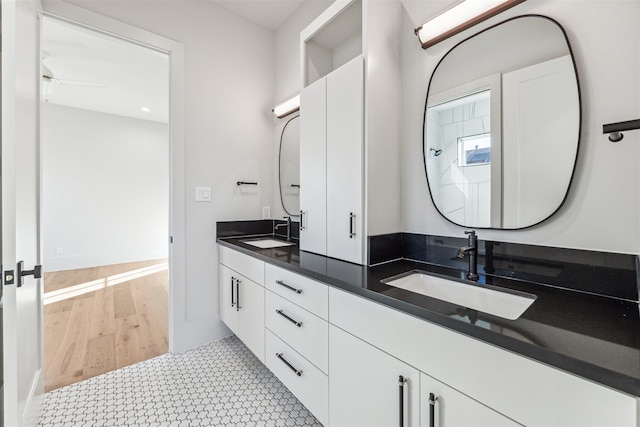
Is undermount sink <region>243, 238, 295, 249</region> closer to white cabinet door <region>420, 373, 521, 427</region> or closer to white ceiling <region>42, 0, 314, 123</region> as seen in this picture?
white cabinet door <region>420, 373, 521, 427</region>

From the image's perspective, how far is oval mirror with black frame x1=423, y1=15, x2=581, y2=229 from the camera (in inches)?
42.0

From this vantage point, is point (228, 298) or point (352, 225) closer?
point (352, 225)

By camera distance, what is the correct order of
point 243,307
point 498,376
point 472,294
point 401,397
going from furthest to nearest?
point 243,307 → point 472,294 → point 401,397 → point 498,376

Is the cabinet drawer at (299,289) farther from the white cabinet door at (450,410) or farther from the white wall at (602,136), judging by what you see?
the white wall at (602,136)

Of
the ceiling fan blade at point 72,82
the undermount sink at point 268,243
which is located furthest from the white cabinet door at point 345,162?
the ceiling fan blade at point 72,82

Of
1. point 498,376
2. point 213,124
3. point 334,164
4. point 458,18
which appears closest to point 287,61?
point 213,124

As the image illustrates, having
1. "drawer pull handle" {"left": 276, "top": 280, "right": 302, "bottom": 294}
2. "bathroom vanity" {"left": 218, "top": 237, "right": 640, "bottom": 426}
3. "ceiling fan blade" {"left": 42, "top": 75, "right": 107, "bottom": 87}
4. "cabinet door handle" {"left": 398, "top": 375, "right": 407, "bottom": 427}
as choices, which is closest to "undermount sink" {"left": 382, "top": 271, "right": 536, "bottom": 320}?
"bathroom vanity" {"left": 218, "top": 237, "right": 640, "bottom": 426}

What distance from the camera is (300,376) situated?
55.4 inches

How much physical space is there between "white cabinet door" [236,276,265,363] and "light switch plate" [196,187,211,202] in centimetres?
74

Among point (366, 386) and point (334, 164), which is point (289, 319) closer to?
point (366, 386)

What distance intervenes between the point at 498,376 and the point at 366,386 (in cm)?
52

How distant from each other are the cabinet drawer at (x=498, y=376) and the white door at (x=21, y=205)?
125 centimetres

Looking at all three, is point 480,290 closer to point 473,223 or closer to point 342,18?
point 473,223

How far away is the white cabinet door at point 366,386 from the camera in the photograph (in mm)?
918
